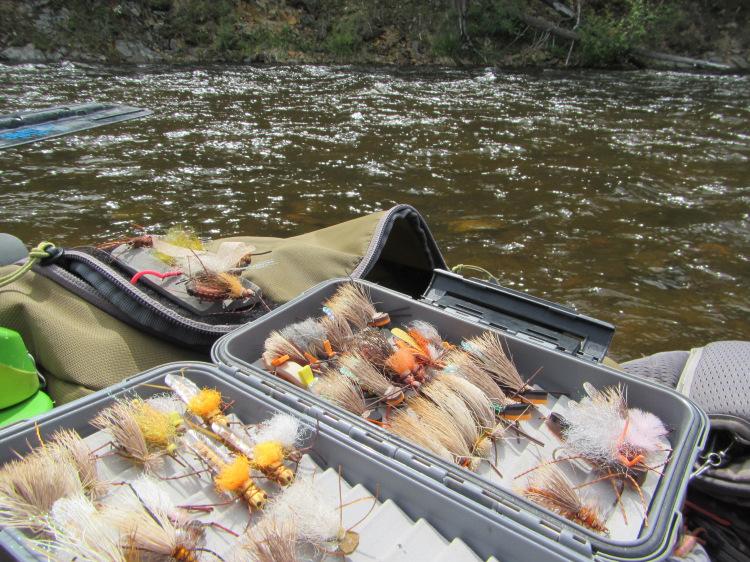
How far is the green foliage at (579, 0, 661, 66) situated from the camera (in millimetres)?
13352

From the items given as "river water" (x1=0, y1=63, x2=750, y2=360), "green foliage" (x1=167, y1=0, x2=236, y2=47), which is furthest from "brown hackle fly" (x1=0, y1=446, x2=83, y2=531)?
"green foliage" (x1=167, y1=0, x2=236, y2=47)

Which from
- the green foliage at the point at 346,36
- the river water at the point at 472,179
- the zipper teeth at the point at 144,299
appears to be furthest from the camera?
the green foliage at the point at 346,36

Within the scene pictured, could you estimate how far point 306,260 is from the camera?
2348mm

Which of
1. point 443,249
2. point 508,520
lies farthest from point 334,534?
point 443,249

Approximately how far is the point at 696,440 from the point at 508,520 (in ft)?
1.97

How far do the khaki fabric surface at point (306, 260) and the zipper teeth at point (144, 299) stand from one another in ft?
1.05

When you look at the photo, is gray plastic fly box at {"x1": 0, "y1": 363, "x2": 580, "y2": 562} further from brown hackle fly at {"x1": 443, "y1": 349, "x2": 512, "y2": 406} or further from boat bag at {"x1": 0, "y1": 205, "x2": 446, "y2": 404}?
brown hackle fly at {"x1": 443, "y1": 349, "x2": 512, "y2": 406}

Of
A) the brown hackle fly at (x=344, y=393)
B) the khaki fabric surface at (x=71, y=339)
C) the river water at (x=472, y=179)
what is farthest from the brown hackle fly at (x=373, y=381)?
the river water at (x=472, y=179)

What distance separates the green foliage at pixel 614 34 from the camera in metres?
13.4

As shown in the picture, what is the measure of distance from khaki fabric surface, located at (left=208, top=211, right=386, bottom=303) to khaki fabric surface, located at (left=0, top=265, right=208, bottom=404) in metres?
0.48

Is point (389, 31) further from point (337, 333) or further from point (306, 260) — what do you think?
point (337, 333)

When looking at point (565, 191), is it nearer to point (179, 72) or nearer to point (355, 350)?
point (355, 350)

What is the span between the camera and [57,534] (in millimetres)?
1024

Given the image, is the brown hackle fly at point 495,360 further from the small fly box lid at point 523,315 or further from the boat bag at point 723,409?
the boat bag at point 723,409
